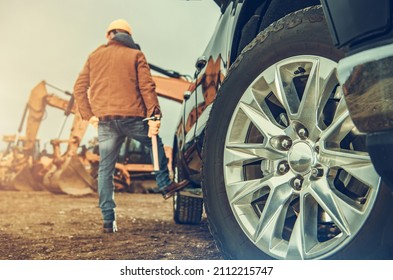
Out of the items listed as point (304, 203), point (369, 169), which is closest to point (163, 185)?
point (304, 203)

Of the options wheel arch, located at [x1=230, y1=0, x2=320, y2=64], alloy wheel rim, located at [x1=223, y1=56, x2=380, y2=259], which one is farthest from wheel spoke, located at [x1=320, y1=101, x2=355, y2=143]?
wheel arch, located at [x1=230, y1=0, x2=320, y2=64]

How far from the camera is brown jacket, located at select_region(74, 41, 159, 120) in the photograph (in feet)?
7.06

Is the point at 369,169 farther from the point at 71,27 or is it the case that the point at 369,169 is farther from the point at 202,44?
the point at 71,27

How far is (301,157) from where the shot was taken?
1.27 metres

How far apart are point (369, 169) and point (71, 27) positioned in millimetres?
1456

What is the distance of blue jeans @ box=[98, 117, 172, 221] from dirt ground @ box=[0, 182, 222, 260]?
0.12m

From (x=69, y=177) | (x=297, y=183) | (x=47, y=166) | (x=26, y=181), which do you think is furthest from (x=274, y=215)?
(x=26, y=181)

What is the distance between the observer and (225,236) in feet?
4.59

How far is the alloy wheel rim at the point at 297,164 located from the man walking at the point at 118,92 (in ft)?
2.37

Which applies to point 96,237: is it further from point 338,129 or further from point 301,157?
point 338,129

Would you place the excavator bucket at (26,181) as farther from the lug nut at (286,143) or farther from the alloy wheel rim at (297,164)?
the lug nut at (286,143)

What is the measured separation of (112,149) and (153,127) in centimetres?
24

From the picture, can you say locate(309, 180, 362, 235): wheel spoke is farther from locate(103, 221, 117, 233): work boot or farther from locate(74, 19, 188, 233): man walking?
locate(103, 221, 117, 233): work boot

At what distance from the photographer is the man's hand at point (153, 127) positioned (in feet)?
7.05
